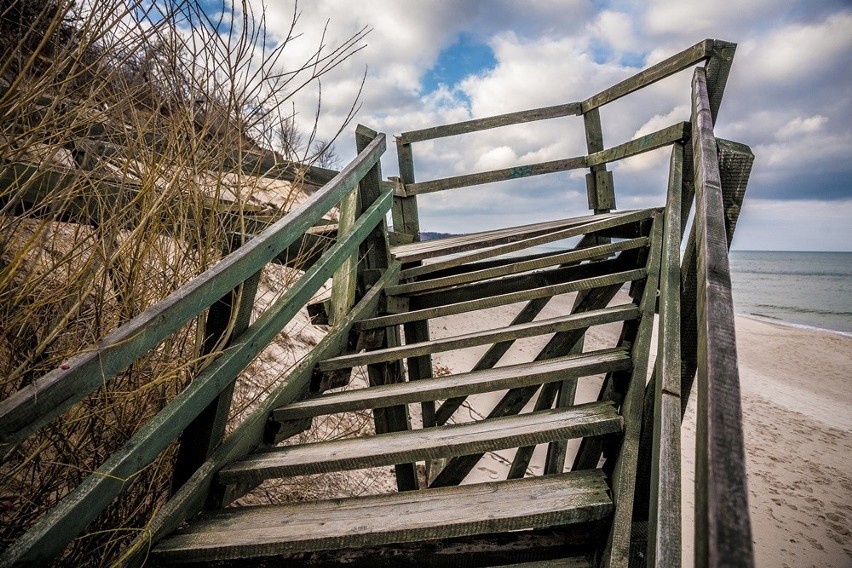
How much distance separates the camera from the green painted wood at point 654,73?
9.34 feet

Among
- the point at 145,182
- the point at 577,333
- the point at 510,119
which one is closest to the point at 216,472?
the point at 145,182

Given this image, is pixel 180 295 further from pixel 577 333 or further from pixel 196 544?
pixel 577 333

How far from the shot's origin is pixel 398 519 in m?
1.37

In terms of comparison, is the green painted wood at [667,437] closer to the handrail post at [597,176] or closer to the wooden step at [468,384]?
the wooden step at [468,384]

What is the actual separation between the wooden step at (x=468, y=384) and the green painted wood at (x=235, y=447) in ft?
0.28

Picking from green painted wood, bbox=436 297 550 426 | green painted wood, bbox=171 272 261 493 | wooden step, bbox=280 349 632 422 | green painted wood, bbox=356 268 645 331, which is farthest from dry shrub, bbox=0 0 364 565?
green painted wood, bbox=436 297 550 426

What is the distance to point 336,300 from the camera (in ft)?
9.11

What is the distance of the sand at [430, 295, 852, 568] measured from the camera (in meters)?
4.30

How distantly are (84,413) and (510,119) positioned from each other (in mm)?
3985

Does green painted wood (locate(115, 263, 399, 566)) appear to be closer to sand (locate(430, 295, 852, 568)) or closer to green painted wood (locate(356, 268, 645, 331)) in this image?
green painted wood (locate(356, 268, 645, 331))

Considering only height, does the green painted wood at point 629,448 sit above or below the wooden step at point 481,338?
below

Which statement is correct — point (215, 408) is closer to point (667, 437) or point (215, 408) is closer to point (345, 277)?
point (345, 277)

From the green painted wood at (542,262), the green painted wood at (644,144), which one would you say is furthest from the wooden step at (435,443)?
the green painted wood at (644,144)

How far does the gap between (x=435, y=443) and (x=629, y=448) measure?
627mm
